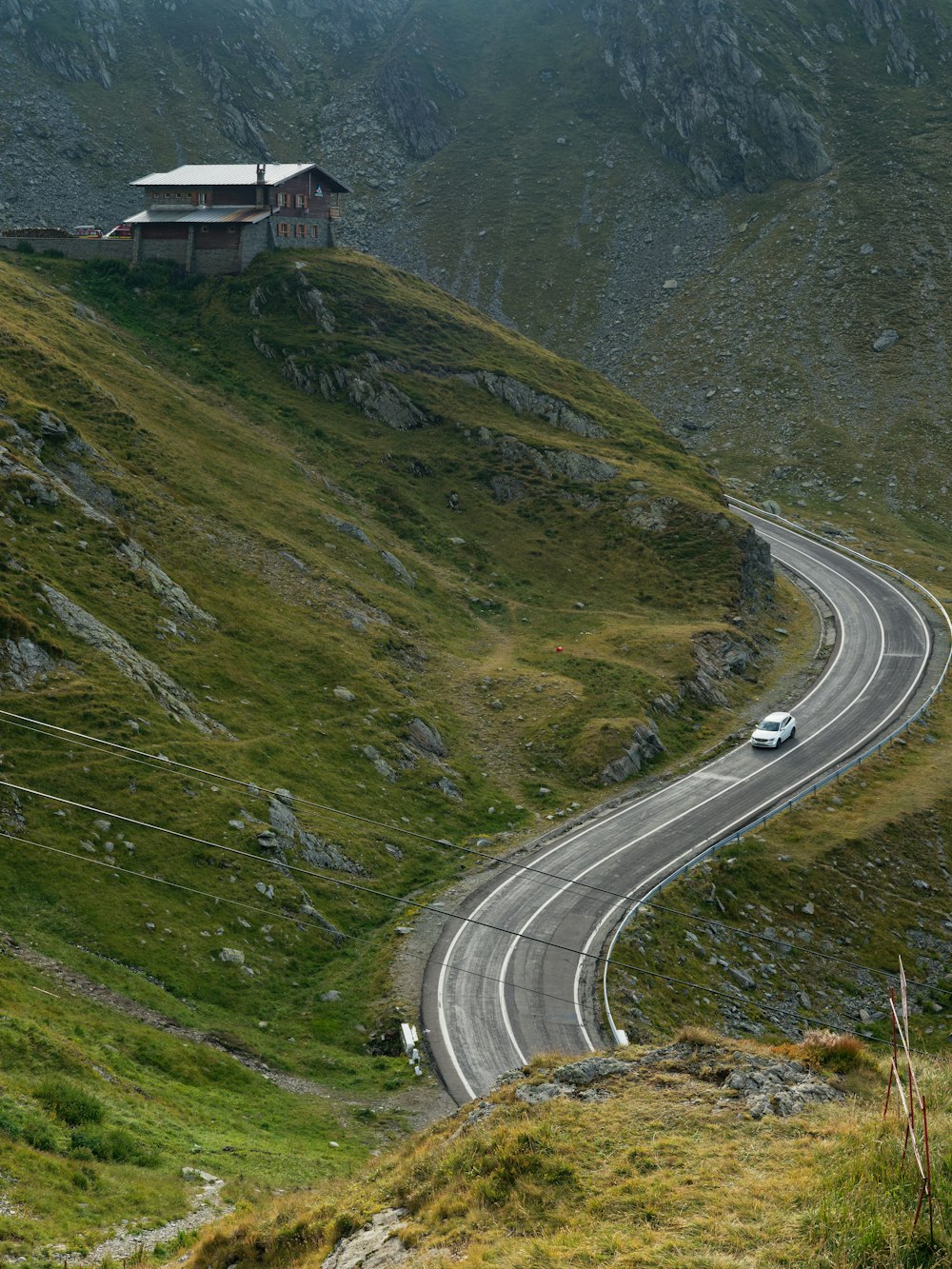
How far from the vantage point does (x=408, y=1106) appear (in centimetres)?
3156

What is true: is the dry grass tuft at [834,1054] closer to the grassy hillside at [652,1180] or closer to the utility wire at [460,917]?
the grassy hillside at [652,1180]

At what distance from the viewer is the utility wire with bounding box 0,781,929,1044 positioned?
3709cm

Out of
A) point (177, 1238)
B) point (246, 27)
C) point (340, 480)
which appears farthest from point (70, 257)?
point (246, 27)

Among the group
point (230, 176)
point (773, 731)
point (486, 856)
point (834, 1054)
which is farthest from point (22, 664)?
point (230, 176)

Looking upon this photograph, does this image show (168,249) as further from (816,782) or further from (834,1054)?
(834,1054)

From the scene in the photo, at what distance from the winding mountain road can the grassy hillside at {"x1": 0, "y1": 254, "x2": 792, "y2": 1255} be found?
2.35 metres

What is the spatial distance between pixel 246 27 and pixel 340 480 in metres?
133

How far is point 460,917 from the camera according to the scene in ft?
138

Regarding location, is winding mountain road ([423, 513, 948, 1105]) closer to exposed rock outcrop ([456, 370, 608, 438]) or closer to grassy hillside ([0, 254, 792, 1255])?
grassy hillside ([0, 254, 792, 1255])

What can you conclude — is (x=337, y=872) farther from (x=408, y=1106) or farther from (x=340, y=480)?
(x=340, y=480)

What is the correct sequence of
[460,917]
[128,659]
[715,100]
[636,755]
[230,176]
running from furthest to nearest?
[715,100] → [230,176] → [636,755] → [128,659] → [460,917]

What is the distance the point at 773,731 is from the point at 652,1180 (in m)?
43.5

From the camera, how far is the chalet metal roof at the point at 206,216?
283 feet

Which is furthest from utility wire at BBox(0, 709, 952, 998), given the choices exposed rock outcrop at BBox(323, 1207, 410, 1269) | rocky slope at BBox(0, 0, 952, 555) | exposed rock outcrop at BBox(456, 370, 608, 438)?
rocky slope at BBox(0, 0, 952, 555)
